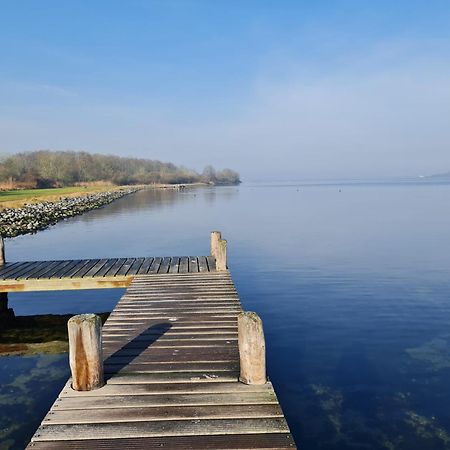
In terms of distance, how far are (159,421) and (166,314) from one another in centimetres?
448

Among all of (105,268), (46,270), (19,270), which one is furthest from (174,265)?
(19,270)

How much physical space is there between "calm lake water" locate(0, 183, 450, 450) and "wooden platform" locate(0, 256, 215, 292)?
1640 millimetres

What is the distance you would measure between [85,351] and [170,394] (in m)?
1.36

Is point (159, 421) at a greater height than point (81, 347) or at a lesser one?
lesser

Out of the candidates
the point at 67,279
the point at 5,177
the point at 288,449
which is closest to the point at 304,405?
the point at 288,449

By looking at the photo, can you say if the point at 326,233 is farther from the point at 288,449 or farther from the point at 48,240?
the point at 288,449

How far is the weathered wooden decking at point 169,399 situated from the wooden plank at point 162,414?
0.01m

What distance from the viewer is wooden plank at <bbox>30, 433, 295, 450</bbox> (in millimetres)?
4824

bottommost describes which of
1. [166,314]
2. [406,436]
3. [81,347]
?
[406,436]

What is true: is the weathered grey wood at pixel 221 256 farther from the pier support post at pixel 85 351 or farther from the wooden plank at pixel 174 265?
the pier support post at pixel 85 351

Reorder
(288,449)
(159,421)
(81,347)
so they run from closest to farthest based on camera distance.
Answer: (288,449) → (159,421) → (81,347)

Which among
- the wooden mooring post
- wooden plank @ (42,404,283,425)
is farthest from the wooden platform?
wooden plank @ (42,404,283,425)

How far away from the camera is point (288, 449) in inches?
188

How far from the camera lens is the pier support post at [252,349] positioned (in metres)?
6.06
